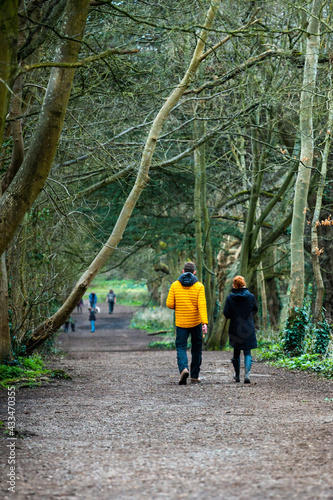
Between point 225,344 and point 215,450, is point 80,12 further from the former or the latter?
point 225,344

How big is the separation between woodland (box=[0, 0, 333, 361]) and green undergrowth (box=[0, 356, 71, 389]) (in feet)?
Result: 0.92

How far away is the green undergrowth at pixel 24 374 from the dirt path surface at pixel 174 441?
12.5 inches

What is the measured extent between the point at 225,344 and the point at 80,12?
14.6m

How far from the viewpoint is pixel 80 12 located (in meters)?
6.50

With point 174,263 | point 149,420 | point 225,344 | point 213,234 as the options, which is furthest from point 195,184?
point 149,420

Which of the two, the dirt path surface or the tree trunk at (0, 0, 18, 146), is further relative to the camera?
the tree trunk at (0, 0, 18, 146)

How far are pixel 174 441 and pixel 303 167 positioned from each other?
8651mm

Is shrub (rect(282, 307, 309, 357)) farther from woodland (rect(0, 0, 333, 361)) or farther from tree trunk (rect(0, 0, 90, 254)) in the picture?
tree trunk (rect(0, 0, 90, 254))

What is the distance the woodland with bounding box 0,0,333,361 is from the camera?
6.54 meters

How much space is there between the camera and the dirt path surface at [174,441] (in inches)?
151

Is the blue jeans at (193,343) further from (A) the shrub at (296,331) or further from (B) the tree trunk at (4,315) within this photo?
(A) the shrub at (296,331)

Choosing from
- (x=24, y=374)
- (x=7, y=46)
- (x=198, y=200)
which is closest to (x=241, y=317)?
(x=24, y=374)

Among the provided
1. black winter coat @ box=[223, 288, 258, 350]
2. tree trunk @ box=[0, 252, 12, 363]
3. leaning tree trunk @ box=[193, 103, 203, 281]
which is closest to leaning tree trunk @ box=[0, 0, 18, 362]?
tree trunk @ box=[0, 252, 12, 363]

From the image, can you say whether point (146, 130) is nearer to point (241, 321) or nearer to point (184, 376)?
point (241, 321)
